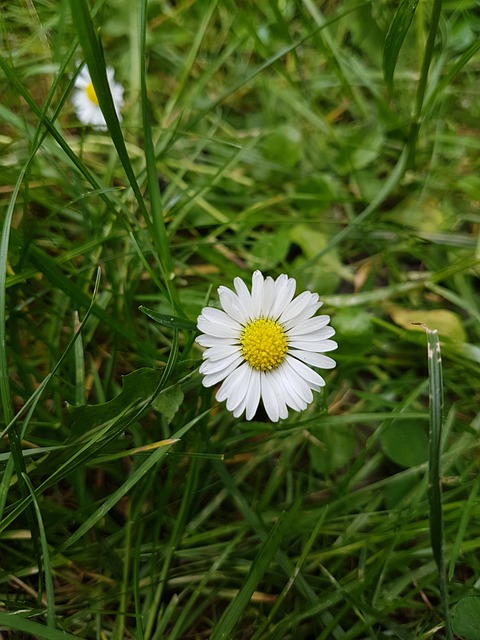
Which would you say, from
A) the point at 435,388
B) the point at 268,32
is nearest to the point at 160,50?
the point at 268,32

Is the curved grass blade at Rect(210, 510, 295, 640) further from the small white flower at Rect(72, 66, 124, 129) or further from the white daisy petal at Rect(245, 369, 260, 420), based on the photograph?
the small white flower at Rect(72, 66, 124, 129)

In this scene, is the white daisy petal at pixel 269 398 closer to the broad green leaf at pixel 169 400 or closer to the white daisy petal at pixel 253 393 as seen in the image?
the white daisy petal at pixel 253 393

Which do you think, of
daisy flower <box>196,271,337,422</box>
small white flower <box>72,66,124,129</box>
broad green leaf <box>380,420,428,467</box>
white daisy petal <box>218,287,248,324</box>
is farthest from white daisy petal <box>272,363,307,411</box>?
small white flower <box>72,66,124,129</box>

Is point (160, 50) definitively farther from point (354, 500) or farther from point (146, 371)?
point (354, 500)

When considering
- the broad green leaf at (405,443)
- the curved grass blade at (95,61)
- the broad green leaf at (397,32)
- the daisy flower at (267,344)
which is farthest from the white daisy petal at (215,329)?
the broad green leaf at (397,32)

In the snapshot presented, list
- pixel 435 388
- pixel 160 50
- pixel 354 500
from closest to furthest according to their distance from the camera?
pixel 435 388
pixel 354 500
pixel 160 50

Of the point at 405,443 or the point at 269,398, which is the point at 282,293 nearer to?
the point at 269,398

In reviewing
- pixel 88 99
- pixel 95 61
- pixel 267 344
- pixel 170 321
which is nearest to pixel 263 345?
pixel 267 344
